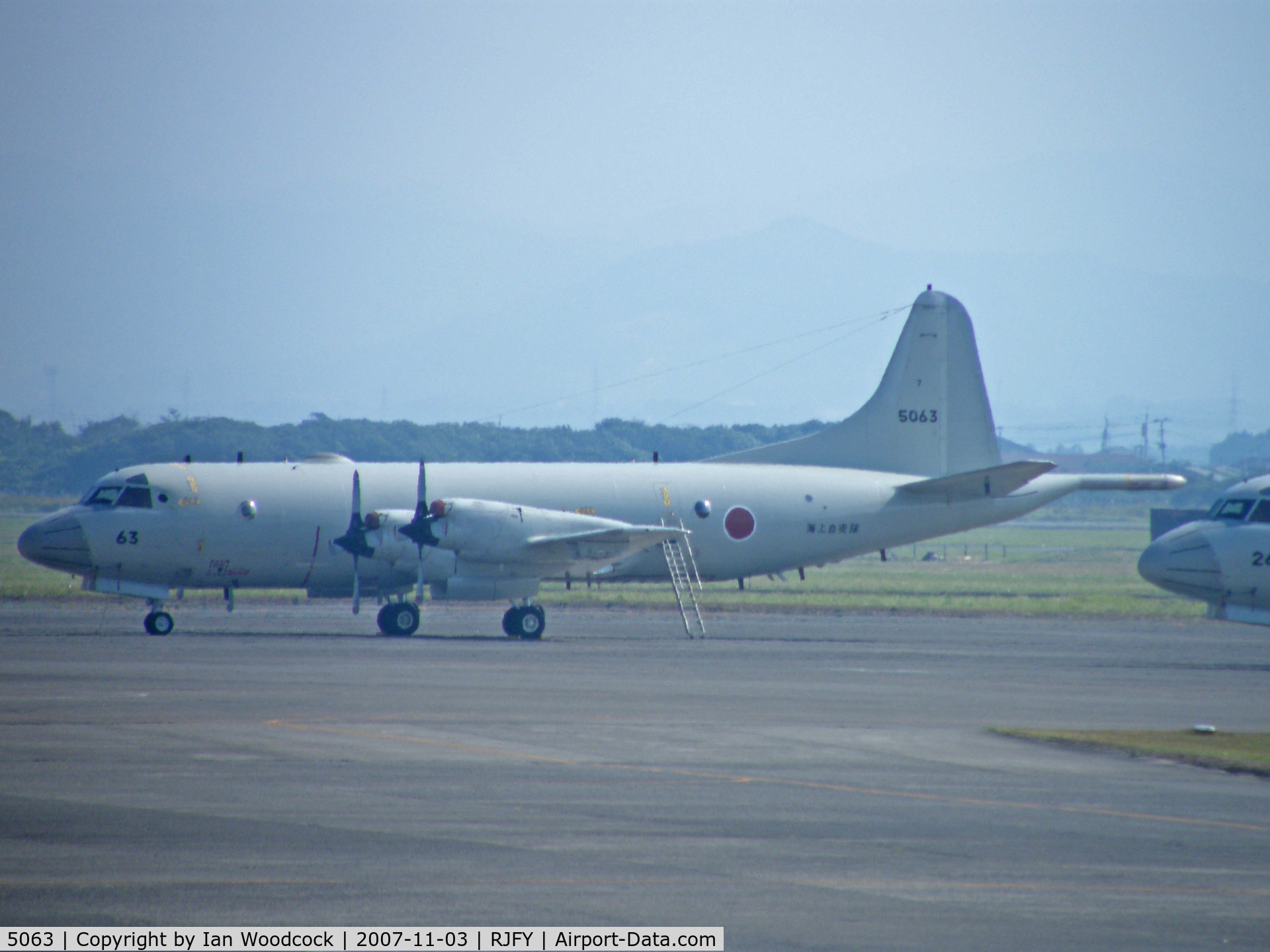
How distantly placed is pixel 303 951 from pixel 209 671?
637 inches

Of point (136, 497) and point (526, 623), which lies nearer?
point (526, 623)

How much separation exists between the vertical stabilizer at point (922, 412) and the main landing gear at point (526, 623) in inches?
338

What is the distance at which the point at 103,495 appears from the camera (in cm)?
3164

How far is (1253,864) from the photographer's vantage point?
10.6 m

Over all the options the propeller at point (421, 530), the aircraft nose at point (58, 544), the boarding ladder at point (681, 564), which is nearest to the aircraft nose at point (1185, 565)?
the boarding ladder at point (681, 564)

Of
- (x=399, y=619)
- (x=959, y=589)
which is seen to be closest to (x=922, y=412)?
(x=399, y=619)

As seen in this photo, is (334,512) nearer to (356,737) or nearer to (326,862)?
(356,737)

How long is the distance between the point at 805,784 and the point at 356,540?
64.1 feet

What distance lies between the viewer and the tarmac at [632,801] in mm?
9070

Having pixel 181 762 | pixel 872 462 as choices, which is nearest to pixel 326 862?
pixel 181 762

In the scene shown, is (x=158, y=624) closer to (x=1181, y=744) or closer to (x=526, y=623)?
(x=526, y=623)

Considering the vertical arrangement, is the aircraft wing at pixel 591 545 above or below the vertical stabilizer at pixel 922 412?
below

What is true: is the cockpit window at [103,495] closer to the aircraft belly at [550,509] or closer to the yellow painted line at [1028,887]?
the aircraft belly at [550,509]

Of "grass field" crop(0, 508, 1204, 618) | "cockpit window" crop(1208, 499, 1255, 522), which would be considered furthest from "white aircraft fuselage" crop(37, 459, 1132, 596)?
"cockpit window" crop(1208, 499, 1255, 522)
